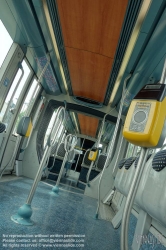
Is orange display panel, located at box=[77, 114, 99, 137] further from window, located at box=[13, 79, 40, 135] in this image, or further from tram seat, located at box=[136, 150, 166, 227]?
tram seat, located at box=[136, 150, 166, 227]

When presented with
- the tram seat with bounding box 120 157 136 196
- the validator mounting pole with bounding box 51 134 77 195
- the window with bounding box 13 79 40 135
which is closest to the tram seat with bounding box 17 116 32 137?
the tram seat with bounding box 120 157 136 196

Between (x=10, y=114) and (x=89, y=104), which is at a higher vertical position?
(x=89, y=104)

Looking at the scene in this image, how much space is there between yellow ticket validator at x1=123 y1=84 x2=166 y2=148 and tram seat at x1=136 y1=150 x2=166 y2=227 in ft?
1.77

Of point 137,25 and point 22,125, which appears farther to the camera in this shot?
point 137,25

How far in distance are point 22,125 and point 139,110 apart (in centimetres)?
172

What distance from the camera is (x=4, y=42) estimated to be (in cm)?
323

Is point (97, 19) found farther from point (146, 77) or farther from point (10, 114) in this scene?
point (10, 114)

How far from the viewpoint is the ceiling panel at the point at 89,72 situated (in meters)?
3.35

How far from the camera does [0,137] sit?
3.70m

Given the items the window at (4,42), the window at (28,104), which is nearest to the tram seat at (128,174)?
the window at (4,42)

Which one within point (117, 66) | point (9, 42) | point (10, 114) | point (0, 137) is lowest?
point (0, 137)

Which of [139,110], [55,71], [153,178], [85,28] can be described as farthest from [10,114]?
[139,110]

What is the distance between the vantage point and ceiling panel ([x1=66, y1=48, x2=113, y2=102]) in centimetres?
335

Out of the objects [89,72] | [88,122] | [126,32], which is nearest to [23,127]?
[126,32]
